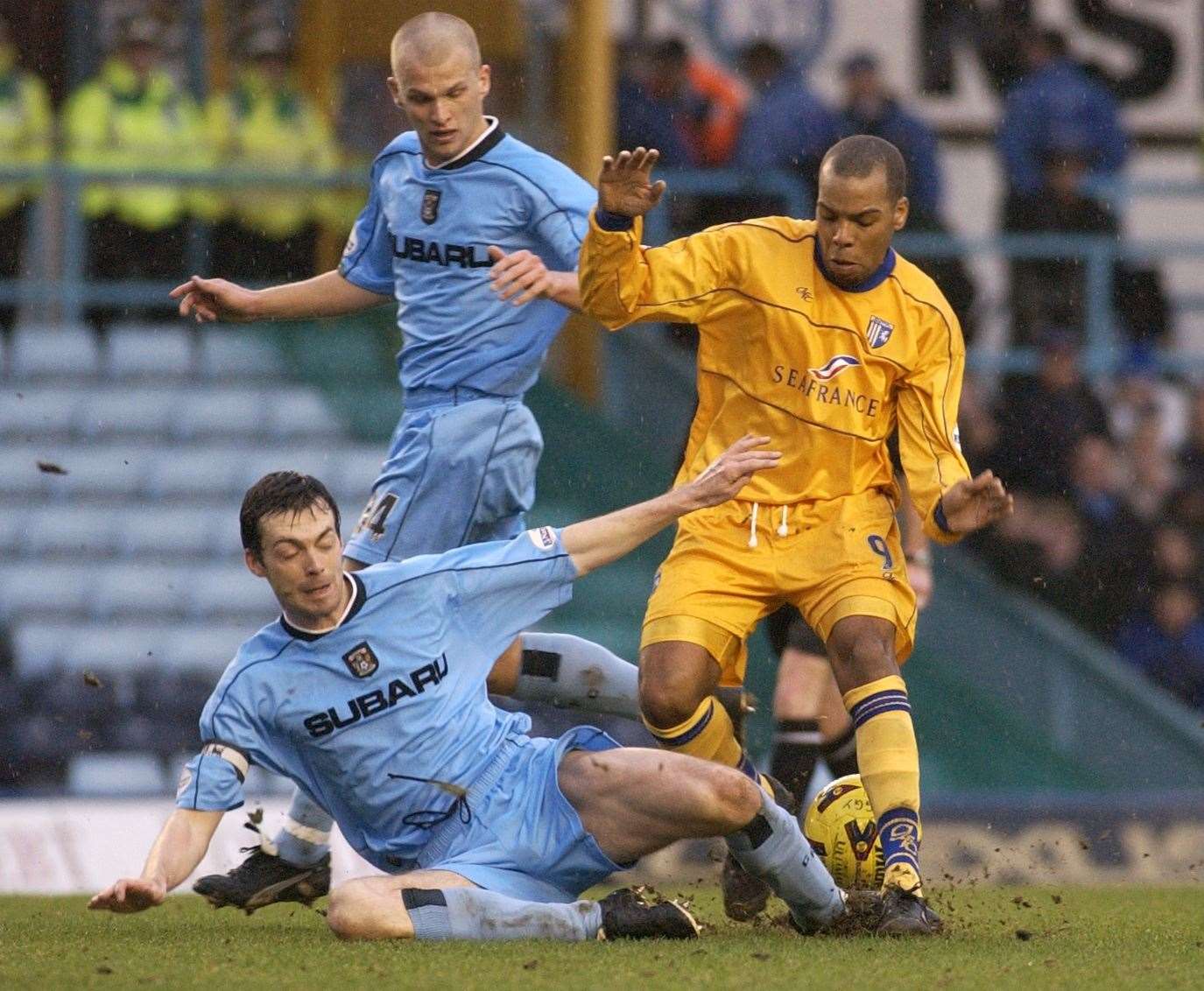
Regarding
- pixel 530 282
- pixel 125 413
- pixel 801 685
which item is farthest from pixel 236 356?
pixel 530 282

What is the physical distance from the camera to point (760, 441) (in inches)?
248

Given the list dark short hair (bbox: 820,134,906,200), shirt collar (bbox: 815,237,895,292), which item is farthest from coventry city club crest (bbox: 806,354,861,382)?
dark short hair (bbox: 820,134,906,200)

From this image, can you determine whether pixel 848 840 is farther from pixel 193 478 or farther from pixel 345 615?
pixel 193 478

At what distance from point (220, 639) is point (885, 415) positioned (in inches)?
232

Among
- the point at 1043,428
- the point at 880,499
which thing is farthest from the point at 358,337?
the point at 880,499

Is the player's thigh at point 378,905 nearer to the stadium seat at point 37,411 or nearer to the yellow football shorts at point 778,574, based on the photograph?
the yellow football shorts at point 778,574

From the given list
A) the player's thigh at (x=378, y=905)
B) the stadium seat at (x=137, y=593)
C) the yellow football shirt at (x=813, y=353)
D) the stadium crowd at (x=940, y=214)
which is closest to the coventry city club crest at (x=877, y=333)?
the yellow football shirt at (x=813, y=353)

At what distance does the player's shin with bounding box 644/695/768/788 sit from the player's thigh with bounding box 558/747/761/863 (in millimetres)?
420

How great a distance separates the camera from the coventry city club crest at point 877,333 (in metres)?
6.75

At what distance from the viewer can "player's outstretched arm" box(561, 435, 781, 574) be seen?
20.2 ft

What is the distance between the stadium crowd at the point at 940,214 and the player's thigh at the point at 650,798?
6.89m

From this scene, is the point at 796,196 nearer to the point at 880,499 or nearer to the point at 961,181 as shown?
the point at 961,181

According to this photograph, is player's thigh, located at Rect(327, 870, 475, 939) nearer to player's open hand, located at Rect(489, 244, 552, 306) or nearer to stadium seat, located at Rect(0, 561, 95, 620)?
player's open hand, located at Rect(489, 244, 552, 306)

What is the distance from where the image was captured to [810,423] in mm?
6805
